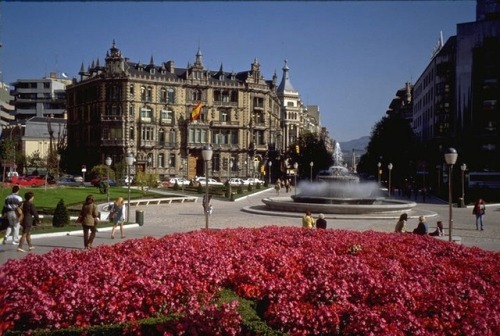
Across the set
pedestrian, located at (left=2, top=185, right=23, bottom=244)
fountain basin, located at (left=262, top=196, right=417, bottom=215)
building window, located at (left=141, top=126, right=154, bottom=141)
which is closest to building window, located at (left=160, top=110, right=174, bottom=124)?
building window, located at (left=141, top=126, right=154, bottom=141)

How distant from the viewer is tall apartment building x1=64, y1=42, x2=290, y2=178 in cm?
8219

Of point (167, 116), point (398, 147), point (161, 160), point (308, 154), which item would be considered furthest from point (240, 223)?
point (308, 154)

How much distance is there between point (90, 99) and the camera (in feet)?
286

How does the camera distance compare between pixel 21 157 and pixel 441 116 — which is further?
pixel 21 157

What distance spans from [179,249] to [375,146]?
265 feet

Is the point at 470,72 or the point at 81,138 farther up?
the point at 470,72

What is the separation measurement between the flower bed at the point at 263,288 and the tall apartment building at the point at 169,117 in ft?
224

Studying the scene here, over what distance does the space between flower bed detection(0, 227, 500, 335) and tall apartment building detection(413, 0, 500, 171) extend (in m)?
58.2

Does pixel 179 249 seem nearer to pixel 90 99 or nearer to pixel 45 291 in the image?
pixel 45 291

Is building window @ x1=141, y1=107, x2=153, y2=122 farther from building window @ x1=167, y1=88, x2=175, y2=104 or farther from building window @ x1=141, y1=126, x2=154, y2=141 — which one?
building window @ x1=167, y1=88, x2=175, y2=104

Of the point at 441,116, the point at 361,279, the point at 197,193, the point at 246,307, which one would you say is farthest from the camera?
the point at 441,116

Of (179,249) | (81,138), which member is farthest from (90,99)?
(179,249)

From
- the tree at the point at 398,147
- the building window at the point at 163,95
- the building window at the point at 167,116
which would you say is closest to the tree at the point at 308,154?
the tree at the point at 398,147

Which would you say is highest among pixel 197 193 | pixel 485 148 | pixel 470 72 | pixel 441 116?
pixel 470 72
